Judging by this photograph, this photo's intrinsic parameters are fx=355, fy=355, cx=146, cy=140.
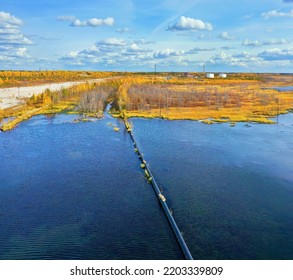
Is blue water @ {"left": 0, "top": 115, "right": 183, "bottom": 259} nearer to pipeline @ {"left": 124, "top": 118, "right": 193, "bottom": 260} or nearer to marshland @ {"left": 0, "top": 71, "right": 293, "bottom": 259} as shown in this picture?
marshland @ {"left": 0, "top": 71, "right": 293, "bottom": 259}

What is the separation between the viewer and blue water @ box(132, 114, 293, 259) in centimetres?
1289

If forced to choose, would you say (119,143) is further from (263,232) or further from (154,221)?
(263,232)

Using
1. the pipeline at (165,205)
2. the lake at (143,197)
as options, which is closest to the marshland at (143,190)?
the lake at (143,197)

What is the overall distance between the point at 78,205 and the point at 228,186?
772 cm

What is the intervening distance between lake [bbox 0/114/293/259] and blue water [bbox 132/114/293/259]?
5cm

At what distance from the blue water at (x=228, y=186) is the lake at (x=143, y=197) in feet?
0.16

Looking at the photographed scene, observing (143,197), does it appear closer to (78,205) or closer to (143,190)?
(143,190)

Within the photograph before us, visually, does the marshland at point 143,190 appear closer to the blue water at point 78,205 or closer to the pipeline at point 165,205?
the blue water at point 78,205

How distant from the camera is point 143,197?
17.0 metres

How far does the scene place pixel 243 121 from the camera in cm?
3859

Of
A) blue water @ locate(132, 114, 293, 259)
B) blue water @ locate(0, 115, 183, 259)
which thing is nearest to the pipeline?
blue water @ locate(0, 115, 183, 259)

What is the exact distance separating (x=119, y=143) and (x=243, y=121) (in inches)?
651
